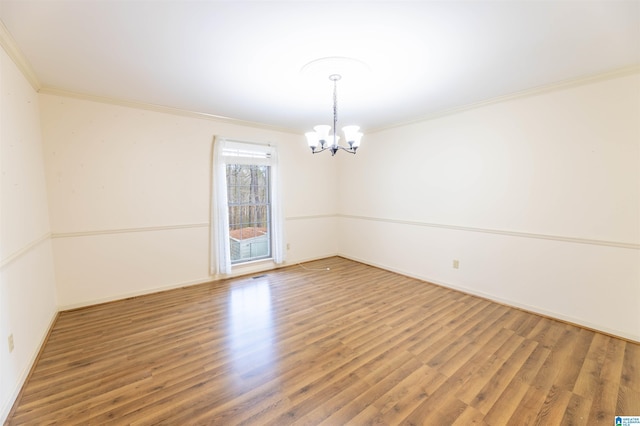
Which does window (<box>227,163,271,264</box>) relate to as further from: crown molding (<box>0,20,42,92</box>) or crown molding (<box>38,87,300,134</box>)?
crown molding (<box>0,20,42,92</box>)

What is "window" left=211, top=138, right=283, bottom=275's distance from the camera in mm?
3968

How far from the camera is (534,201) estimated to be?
2.97m

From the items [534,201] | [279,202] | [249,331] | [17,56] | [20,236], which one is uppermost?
[17,56]

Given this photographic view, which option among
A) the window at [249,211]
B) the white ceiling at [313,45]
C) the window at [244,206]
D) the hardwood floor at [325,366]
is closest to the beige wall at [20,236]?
the hardwood floor at [325,366]

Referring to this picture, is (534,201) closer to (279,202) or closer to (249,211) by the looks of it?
(279,202)

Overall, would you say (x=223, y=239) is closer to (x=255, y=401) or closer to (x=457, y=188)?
(x=255, y=401)

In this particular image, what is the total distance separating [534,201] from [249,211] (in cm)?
392

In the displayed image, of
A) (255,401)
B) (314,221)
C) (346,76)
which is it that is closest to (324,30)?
(346,76)

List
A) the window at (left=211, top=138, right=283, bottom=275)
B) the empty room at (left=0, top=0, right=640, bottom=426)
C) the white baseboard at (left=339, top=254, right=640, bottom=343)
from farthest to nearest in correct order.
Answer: the window at (left=211, top=138, right=283, bottom=275) < the white baseboard at (left=339, top=254, right=640, bottom=343) < the empty room at (left=0, top=0, right=640, bottom=426)

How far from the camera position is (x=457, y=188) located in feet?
11.9

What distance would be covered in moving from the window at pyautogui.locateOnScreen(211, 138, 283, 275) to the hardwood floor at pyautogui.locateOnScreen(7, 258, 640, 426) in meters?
1.16

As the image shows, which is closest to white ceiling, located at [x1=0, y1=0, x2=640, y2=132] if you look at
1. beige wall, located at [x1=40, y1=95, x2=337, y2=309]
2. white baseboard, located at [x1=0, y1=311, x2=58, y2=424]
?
beige wall, located at [x1=40, y1=95, x2=337, y2=309]

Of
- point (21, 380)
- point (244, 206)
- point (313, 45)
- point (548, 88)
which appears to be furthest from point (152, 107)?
point (548, 88)

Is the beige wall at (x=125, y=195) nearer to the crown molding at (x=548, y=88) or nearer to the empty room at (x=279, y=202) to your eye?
the empty room at (x=279, y=202)
